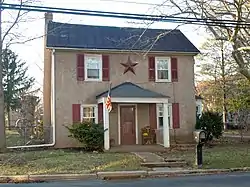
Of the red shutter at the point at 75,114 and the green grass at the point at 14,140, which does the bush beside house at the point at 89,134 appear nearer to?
the red shutter at the point at 75,114

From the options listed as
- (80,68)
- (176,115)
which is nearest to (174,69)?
(176,115)

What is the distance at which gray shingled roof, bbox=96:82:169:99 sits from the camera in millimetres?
21297

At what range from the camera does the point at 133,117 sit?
23406 mm

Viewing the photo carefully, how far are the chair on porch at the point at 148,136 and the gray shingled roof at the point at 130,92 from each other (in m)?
2.28

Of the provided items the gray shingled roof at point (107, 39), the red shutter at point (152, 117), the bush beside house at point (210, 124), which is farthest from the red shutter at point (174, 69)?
the bush beside house at point (210, 124)

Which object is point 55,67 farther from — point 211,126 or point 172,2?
point 211,126

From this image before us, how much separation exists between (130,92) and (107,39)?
4.17 metres

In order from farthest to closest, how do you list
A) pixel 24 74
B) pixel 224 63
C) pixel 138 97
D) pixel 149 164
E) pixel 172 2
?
1. pixel 24 74
2. pixel 224 63
3. pixel 138 97
4. pixel 172 2
5. pixel 149 164

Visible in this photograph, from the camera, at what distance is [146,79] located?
23.6m

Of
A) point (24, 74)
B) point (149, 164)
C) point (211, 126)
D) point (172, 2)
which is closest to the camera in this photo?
point (149, 164)

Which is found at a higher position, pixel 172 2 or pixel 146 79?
pixel 172 2

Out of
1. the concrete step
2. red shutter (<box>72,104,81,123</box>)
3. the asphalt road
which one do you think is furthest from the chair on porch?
the asphalt road

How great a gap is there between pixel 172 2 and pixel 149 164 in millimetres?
8474

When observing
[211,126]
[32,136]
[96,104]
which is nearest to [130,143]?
[96,104]
